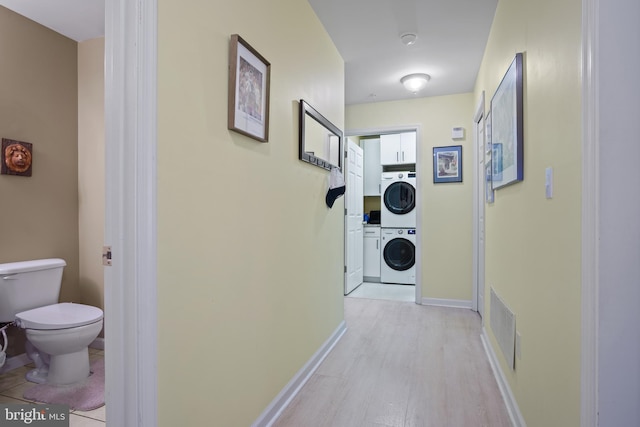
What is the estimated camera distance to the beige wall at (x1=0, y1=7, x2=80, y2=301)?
7.75 ft

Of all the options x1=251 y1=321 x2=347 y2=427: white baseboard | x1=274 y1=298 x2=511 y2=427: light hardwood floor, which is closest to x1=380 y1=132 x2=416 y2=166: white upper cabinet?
x1=274 y1=298 x2=511 y2=427: light hardwood floor

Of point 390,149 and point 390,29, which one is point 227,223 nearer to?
point 390,29

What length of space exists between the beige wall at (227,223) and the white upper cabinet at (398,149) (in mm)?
3102

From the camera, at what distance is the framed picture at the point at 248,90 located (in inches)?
56.9

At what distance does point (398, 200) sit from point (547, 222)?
4013 millimetres

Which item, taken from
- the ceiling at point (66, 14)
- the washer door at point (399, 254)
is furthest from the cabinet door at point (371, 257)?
the ceiling at point (66, 14)

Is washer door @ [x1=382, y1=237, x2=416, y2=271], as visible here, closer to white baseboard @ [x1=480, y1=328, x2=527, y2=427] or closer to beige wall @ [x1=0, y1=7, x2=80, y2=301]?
white baseboard @ [x1=480, y1=328, x2=527, y2=427]

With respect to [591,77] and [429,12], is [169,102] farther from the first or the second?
[429,12]

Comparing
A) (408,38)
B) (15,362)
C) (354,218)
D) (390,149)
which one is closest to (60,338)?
(15,362)

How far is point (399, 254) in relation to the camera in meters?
5.34

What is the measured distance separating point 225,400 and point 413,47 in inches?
118

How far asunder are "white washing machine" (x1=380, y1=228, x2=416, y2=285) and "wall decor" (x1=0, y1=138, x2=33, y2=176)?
433 centimetres

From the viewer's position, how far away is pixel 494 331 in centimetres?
244

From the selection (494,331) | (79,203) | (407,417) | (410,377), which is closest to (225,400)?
(407,417)
